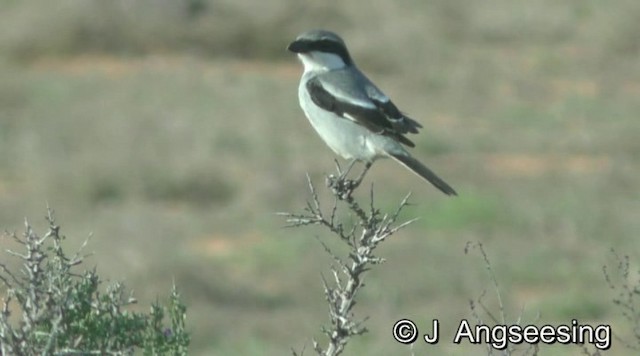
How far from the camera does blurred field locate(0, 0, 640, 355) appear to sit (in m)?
15.2

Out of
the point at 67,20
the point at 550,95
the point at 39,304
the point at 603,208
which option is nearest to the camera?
the point at 39,304

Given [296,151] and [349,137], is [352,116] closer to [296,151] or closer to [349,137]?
[349,137]

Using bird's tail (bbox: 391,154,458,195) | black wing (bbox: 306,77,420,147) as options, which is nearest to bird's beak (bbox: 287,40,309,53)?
black wing (bbox: 306,77,420,147)

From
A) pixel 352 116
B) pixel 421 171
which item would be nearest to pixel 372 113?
pixel 352 116

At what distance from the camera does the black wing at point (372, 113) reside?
622cm

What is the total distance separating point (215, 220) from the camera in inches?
714

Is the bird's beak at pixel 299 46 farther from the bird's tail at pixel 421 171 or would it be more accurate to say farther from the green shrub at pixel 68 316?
the green shrub at pixel 68 316

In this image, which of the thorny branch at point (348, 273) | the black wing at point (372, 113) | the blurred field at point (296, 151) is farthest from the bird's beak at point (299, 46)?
the blurred field at point (296, 151)

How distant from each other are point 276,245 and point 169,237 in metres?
1.18

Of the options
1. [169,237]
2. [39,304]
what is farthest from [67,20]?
[39,304]

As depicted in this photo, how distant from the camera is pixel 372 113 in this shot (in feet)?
20.5

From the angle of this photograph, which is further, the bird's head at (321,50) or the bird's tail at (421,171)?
the bird's head at (321,50)

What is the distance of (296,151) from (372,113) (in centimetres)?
1457

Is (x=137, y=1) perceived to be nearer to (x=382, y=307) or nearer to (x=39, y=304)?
(x=382, y=307)
